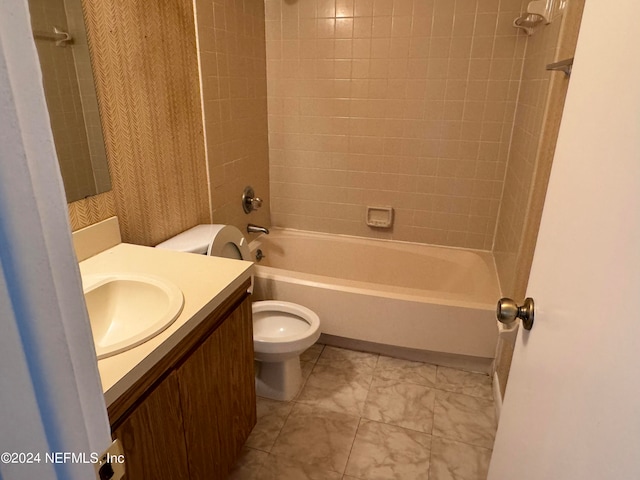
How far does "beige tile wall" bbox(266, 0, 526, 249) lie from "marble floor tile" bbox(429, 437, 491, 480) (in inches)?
50.4

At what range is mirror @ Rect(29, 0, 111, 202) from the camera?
1171 millimetres

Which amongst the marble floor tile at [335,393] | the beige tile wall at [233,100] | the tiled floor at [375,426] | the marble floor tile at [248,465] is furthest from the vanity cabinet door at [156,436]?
the beige tile wall at [233,100]

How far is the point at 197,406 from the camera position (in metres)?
1.13

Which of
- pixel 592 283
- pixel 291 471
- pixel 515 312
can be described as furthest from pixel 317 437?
pixel 592 283

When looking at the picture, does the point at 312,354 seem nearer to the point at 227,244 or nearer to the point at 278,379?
the point at 278,379

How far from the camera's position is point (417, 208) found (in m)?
2.60

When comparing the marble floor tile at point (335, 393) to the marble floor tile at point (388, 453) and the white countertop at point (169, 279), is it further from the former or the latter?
the white countertop at point (169, 279)

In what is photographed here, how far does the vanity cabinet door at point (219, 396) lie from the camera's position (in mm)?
1104

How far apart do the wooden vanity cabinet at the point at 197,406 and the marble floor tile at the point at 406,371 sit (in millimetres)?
834

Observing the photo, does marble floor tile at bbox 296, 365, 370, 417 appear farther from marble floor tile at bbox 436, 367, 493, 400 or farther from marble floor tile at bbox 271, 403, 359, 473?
marble floor tile at bbox 436, 367, 493, 400

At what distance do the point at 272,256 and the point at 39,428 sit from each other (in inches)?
95.2

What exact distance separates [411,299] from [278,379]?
74cm

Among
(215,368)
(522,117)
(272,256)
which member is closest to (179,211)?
(215,368)

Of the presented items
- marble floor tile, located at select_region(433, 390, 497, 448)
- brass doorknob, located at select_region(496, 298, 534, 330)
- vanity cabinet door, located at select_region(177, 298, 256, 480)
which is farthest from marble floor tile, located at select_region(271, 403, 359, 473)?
brass doorknob, located at select_region(496, 298, 534, 330)
